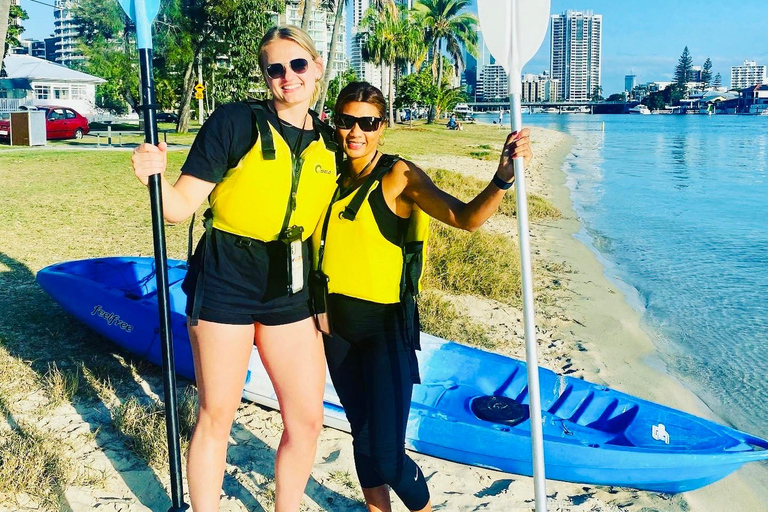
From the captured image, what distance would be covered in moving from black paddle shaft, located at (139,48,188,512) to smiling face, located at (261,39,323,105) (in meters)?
0.44

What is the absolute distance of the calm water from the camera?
6250 mm

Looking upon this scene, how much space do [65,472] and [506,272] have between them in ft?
18.6

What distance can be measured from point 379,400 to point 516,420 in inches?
65.0

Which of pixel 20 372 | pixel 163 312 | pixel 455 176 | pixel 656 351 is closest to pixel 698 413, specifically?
pixel 656 351

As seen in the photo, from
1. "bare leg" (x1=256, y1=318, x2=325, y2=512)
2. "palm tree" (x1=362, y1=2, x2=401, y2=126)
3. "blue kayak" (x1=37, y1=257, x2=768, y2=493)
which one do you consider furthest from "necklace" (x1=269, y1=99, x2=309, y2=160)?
"palm tree" (x1=362, y1=2, x2=401, y2=126)

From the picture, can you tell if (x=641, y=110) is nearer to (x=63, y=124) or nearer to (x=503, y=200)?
(x=63, y=124)

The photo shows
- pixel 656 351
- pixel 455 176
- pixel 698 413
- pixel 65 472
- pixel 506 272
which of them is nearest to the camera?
pixel 65 472

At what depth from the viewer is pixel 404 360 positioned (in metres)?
2.71

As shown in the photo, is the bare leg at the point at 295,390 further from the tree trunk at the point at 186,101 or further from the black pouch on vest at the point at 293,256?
the tree trunk at the point at 186,101

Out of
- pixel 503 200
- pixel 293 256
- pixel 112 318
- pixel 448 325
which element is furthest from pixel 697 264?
pixel 293 256

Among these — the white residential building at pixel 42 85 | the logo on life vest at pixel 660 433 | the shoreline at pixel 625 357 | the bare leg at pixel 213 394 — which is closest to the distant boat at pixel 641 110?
the white residential building at pixel 42 85

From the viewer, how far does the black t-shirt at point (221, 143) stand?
7.89 feet

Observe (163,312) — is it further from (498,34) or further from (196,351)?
(498,34)

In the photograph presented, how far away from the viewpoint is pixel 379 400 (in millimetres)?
2643
